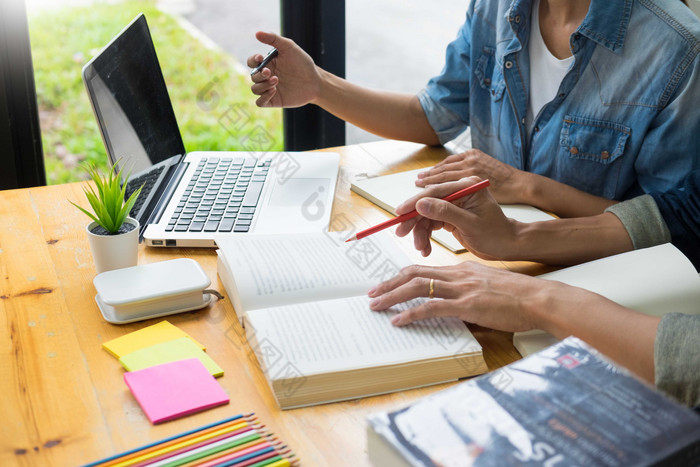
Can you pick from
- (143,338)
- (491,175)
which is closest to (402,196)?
(491,175)

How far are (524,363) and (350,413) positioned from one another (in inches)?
8.0

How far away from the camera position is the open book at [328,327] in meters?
0.81

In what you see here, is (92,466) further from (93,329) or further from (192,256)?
(192,256)

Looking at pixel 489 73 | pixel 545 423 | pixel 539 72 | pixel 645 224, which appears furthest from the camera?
pixel 489 73

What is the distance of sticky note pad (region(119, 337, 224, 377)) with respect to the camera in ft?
2.80

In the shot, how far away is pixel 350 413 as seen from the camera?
786 mm

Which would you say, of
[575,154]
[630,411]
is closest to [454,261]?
[575,154]

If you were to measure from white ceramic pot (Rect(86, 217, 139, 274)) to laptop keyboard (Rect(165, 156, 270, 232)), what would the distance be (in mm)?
123

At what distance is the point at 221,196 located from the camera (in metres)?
1.27

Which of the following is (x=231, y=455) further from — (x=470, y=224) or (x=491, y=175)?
(x=491, y=175)

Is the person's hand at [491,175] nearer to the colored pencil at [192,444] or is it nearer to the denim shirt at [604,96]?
the denim shirt at [604,96]

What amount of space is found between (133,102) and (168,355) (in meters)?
0.54

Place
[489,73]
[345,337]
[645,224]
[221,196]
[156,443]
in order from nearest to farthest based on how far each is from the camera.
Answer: [156,443] < [345,337] < [645,224] < [221,196] < [489,73]

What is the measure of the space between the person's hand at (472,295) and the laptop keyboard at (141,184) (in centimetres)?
48
